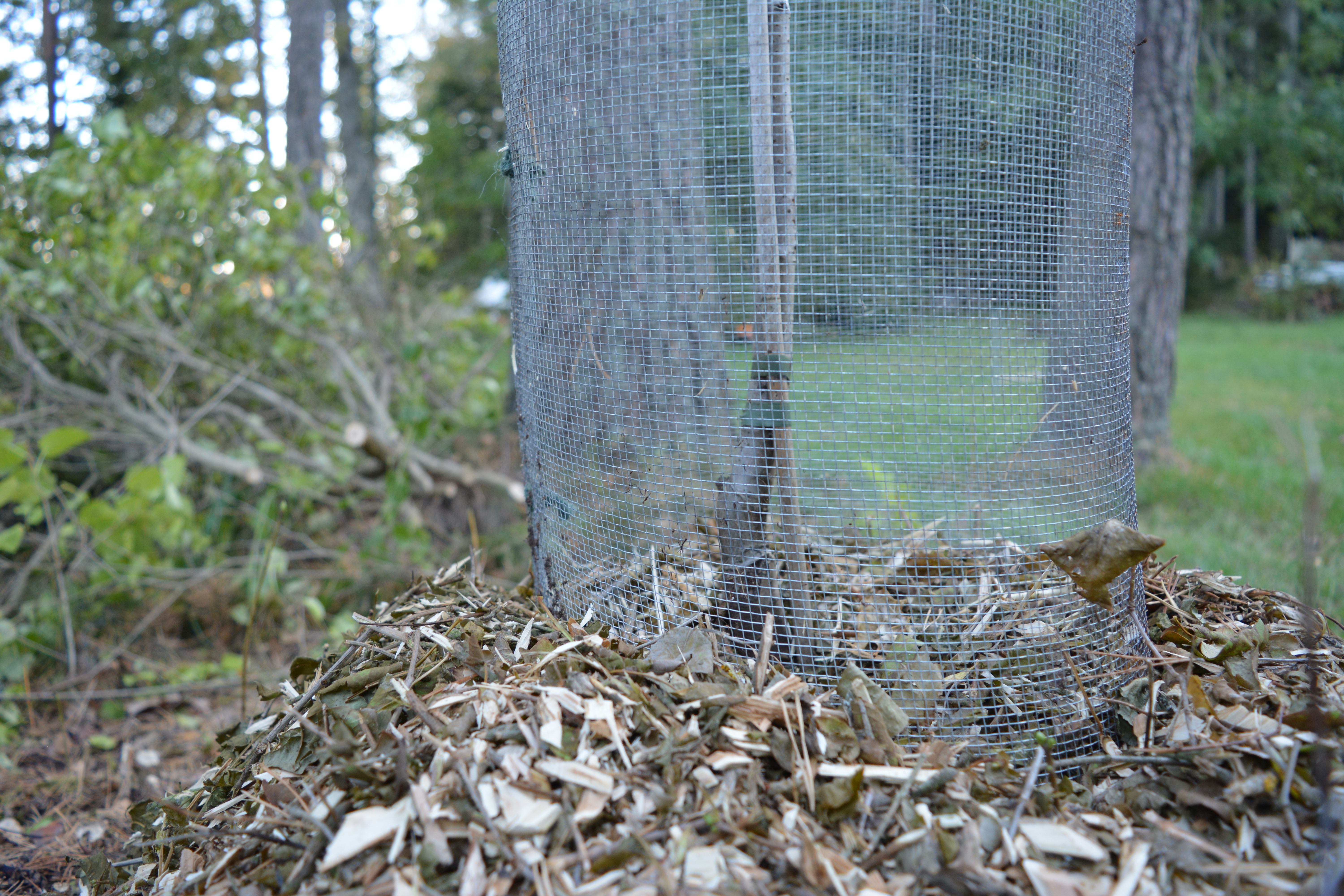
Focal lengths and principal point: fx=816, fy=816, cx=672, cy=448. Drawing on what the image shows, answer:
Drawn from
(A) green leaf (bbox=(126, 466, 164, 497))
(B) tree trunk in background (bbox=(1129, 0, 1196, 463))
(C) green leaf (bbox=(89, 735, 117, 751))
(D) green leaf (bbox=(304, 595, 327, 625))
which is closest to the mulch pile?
(C) green leaf (bbox=(89, 735, 117, 751))

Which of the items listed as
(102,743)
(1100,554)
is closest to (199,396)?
(102,743)

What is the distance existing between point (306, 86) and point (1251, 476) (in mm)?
7273

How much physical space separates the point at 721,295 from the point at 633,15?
0.64 metres

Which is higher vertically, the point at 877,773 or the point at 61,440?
the point at 61,440

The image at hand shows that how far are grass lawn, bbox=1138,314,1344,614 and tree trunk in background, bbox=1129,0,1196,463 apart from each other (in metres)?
0.50

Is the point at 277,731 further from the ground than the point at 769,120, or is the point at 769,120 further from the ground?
the point at 769,120

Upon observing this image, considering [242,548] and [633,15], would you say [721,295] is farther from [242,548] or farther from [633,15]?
[242,548]

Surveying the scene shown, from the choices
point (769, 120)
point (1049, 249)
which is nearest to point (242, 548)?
point (769, 120)

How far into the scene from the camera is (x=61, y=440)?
313 cm

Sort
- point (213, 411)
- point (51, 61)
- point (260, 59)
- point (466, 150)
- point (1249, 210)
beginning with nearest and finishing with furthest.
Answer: point (213, 411), point (51, 61), point (260, 59), point (466, 150), point (1249, 210)

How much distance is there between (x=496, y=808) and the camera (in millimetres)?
1355

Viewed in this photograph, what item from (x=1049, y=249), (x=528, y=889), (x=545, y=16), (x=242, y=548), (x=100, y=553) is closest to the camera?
(x=528, y=889)

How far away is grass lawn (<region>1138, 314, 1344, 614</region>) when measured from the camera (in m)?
3.22

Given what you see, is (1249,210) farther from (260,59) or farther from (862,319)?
(862,319)
